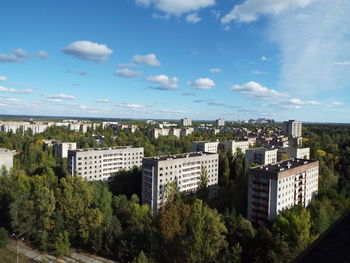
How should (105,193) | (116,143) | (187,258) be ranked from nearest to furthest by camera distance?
1. (187,258)
2. (105,193)
3. (116,143)

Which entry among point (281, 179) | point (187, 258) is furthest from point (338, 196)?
point (187, 258)

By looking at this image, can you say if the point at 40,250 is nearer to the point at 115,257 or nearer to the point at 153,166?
the point at 115,257

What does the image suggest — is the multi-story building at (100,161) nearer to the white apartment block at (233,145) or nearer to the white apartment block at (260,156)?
the white apartment block at (260,156)

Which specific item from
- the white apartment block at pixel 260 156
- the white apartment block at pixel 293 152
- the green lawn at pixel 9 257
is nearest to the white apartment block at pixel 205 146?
the white apartment block at pixel 260 156

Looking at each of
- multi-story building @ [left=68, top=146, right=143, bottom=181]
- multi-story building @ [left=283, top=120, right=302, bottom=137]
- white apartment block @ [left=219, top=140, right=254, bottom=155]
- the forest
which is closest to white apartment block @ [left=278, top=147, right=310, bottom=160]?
the forest

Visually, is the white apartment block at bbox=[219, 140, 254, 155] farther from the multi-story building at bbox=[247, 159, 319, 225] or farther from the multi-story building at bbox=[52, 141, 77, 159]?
the multi-story building at bbox=[52, 141, 77, 159]
